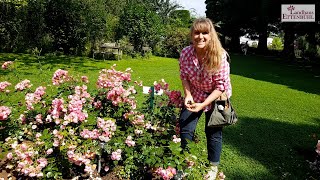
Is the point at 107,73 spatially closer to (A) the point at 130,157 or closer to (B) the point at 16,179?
(A) the point at 130,157

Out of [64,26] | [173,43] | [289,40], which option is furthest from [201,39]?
[289,40]

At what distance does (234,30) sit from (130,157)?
125 ft

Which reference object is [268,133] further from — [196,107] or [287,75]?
[287,75]

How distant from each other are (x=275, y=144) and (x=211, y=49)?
2990 millimetres

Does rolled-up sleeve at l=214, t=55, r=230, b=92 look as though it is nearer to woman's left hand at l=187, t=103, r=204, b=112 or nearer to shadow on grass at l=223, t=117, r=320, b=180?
woman's left hand at l=187, t=103, r=204, b=112

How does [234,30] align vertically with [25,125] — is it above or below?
above

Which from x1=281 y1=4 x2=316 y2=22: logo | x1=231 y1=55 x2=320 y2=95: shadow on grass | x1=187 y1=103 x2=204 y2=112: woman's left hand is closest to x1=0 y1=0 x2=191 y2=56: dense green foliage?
x1=231 y1=55 x2=320 y2=95: shadow on grass

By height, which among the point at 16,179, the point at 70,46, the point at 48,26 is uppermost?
the point at 48,26

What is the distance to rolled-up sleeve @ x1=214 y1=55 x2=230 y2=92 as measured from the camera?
289cm

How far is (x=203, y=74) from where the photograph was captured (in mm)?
2982

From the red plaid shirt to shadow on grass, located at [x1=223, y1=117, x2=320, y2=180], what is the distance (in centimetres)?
136

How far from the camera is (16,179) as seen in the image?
2.99 m

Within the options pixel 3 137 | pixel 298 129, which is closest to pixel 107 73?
pixel 3 137

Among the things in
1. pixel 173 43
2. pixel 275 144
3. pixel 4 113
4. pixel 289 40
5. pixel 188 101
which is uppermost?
pixel 289 40
